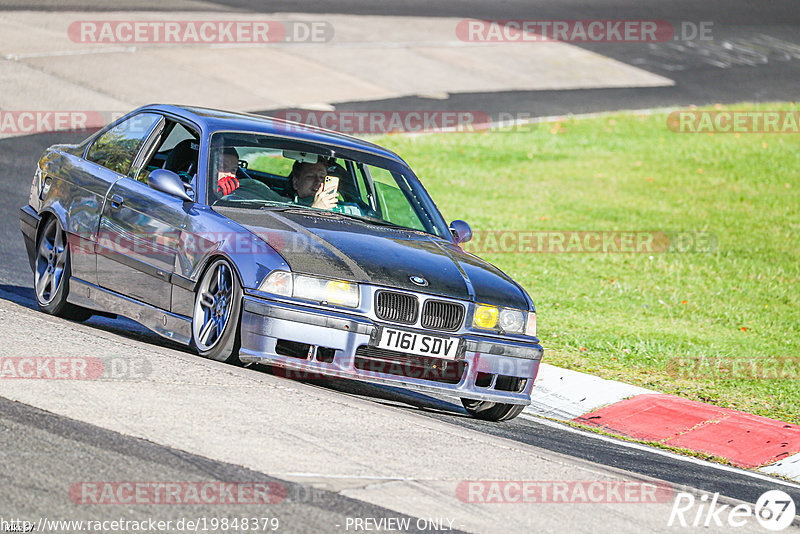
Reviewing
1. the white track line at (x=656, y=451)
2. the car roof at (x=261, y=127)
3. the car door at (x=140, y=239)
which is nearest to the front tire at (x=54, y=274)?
the car door at (x=140, y=239)

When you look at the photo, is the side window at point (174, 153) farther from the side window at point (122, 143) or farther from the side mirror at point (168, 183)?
the side mirror at point (168, 183)

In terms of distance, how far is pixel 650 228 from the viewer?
56.2 feet

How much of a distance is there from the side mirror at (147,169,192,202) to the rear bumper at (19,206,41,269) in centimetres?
174

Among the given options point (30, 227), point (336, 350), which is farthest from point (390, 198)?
point (30, 227)

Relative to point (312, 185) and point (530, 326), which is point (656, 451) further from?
point (312, 185)

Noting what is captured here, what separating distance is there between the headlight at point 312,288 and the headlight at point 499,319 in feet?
2.69

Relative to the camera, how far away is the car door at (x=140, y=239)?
7734 mm

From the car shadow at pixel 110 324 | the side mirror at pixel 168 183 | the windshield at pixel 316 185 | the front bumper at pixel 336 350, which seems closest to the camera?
→ the front bumper at pixel 336 350

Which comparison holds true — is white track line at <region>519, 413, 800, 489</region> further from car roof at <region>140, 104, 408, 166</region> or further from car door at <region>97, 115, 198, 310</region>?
car door at <region>97, 115, 198, 310</region>

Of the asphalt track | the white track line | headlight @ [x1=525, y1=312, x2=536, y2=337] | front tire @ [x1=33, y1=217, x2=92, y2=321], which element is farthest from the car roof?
the white track line

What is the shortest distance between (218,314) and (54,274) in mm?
2072

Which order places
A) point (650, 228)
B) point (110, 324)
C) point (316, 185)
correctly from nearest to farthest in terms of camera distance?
point (316, 185), point (110, 324), point (650, 228)

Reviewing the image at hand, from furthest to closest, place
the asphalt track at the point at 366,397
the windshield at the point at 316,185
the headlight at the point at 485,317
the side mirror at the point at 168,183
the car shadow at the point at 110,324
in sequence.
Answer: the car shadow at the point at 110,324 → the windshield at the point at 316,185 → the side mirror at the point at 168,183 → the headlight at the point at 485,317 → the asphalt track at the point at 366,397

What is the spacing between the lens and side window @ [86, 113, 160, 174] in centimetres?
869
